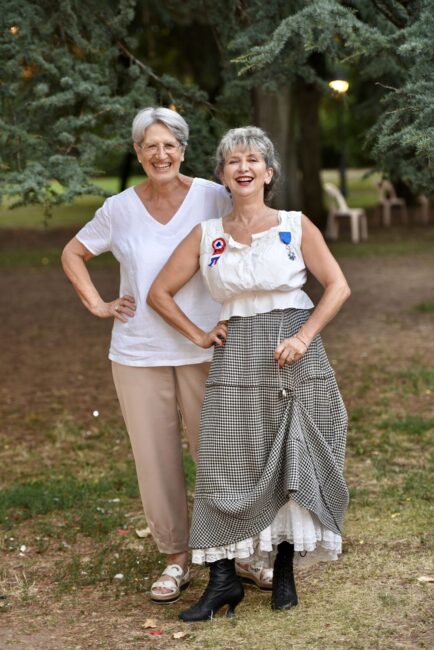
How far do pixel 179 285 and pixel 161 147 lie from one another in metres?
0.56

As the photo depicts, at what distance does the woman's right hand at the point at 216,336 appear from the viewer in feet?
14.5

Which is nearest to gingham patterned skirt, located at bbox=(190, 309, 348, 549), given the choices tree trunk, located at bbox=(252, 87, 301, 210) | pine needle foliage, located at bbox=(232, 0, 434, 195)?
pine needle foliage, located at bbox=(232, 0, 434, 195)

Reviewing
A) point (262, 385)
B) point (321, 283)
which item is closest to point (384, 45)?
point (321, 283)

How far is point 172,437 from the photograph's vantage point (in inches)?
193

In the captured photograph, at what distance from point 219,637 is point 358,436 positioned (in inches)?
135

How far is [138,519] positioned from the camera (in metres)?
6.08

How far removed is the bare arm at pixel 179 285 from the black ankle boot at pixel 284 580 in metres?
0.88

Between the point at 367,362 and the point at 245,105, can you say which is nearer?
the point at 245,105

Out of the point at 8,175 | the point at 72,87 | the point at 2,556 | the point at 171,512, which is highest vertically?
the point at 72,87

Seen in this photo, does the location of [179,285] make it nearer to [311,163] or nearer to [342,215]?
[342,215]

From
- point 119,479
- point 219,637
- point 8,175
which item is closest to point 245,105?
point 8,175

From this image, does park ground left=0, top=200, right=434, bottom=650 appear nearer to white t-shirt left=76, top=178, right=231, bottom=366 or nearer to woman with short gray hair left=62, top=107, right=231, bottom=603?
woman with short gray hair left=62, top=107, right=231, bottom=603

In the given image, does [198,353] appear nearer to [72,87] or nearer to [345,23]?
[345,23]

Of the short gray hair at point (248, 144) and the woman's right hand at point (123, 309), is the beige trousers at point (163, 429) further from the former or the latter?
the short gray hair at point (248, 144)
